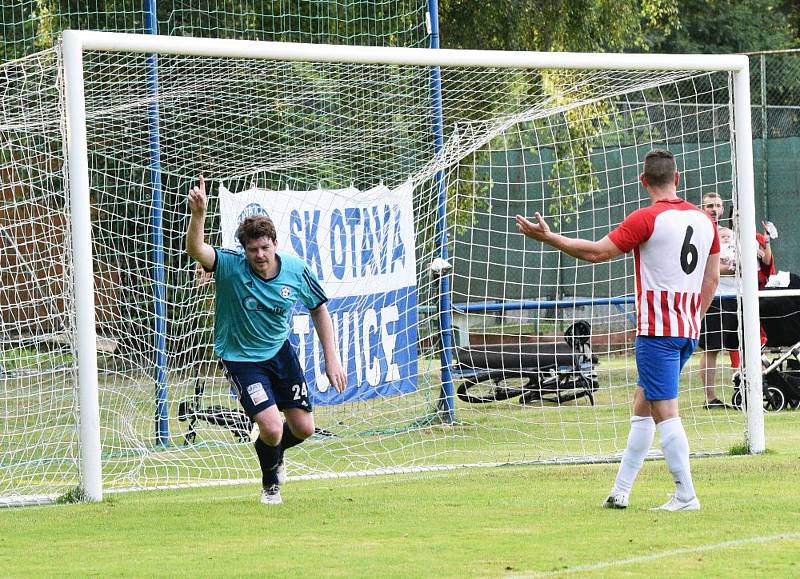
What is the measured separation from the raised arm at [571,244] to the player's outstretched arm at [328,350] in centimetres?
160

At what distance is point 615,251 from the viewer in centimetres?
750

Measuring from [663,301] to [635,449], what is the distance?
840 millimetres

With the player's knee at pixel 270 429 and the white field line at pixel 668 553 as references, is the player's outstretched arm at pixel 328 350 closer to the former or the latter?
the player's knee at pixel 270 429

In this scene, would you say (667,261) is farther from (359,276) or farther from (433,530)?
(359,276)

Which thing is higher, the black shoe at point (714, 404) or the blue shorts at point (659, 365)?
the blue shorts at point (659, 365)

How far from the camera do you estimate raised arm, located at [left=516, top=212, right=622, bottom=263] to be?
728cm

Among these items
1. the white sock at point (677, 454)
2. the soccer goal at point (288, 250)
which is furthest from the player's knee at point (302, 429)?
the white sock at point (677, 454)

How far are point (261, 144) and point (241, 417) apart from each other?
3517 mm

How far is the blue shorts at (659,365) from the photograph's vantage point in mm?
7531

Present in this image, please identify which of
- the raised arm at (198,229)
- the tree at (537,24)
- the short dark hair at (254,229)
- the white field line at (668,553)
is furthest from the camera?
the tree at (537,24)

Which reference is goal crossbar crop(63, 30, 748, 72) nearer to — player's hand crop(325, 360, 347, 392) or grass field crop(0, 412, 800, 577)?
player's hand crop(325, 360, 347, 392)

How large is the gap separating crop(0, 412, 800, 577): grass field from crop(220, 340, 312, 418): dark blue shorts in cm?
63

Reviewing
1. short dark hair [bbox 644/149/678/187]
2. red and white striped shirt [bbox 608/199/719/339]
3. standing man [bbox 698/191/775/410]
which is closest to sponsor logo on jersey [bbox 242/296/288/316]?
red and white striped shirt [bbox 608/199/719/339]

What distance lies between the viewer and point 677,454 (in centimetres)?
753
